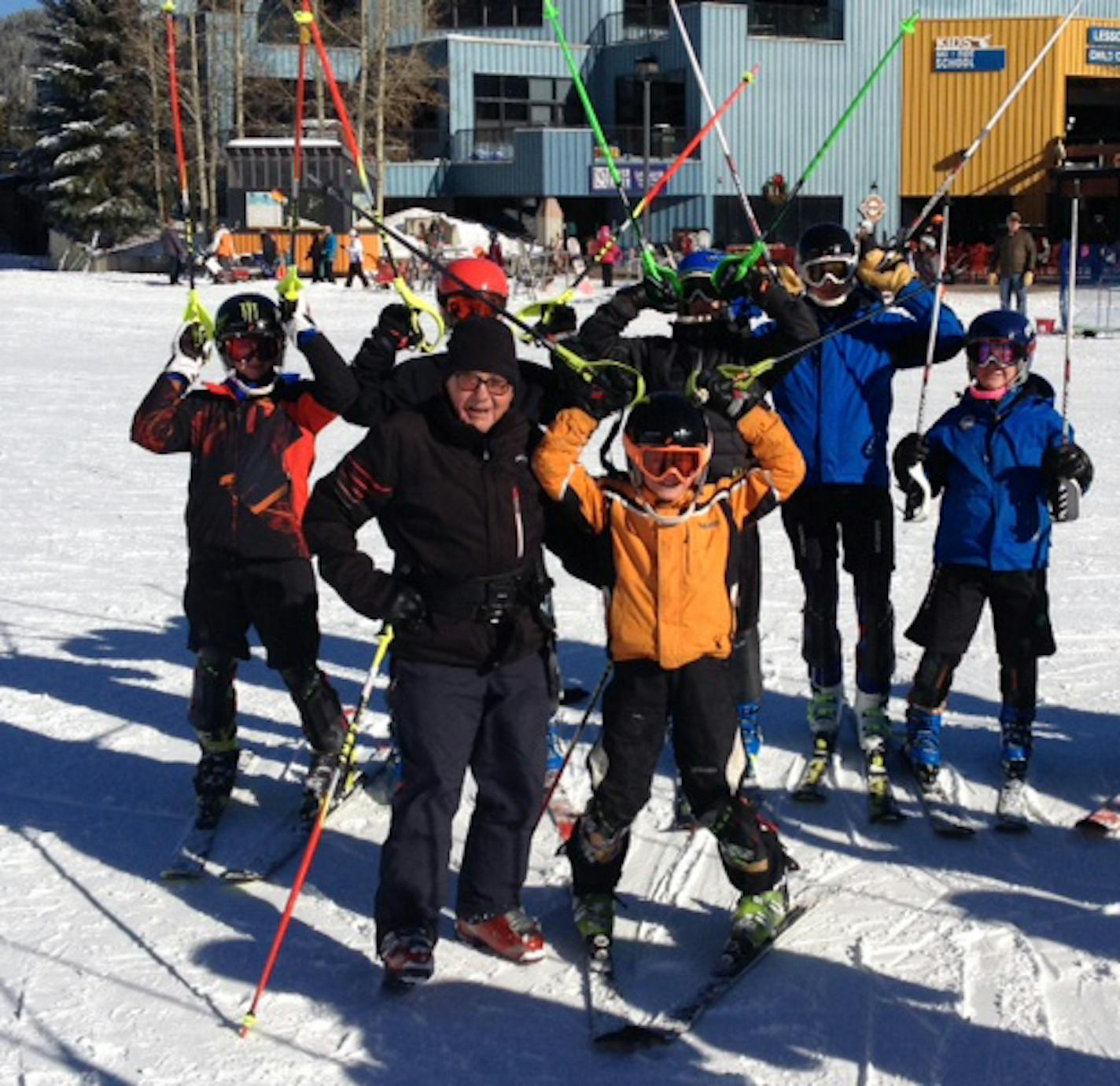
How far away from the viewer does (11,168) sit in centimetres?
6066

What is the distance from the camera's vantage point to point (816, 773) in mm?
5715

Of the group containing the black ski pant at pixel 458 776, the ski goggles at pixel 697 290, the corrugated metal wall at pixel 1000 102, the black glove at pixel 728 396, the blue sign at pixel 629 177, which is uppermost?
the corrugated metal wall at pixel 1000 102

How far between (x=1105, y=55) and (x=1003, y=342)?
42.6 m

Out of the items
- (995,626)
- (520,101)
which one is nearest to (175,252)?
(520,101)

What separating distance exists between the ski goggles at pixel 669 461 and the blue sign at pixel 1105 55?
43.6 metres

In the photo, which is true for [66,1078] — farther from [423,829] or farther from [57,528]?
[57,528]

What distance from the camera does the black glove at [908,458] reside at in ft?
17.3

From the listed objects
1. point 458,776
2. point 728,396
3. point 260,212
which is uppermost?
point 260,212

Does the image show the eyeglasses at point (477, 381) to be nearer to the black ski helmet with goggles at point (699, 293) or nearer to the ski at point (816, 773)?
the black ski helmet with goggles at point (699, 293)

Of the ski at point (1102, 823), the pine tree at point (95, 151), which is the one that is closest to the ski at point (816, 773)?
the ski at point (1102, 823)

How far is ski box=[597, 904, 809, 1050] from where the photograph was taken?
156 inches

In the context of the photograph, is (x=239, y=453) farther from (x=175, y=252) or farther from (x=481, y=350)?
(x=175, y=252)

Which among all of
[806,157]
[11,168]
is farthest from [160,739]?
[11,168]

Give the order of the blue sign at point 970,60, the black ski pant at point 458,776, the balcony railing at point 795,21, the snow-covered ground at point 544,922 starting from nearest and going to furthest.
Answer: the snow-covered ground at point 544,922 → the black ski pant at point 458,776 → the blue sign at point 970,60 → the balcony railing at point 795,21
